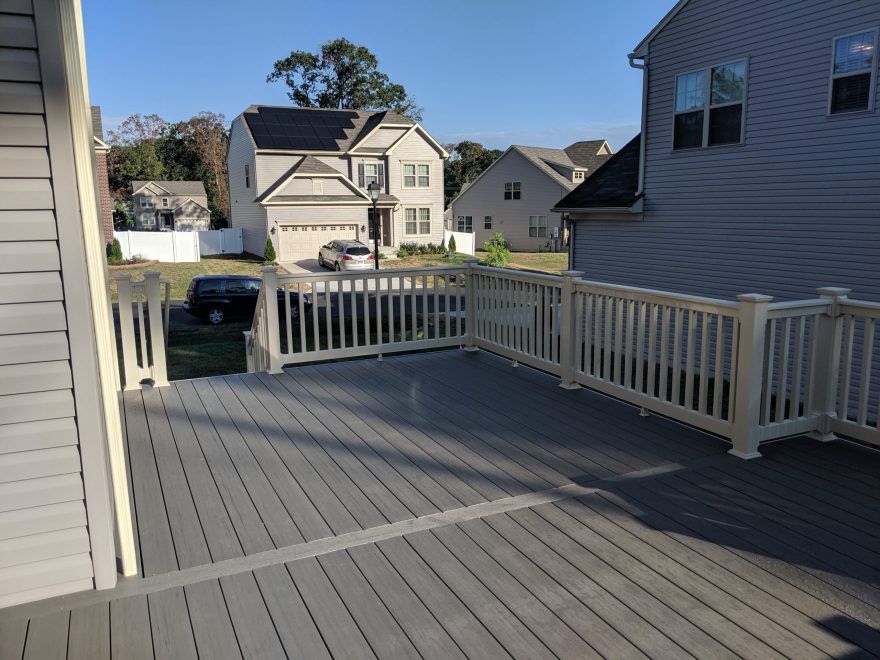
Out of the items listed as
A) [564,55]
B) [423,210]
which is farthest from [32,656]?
[564,55]

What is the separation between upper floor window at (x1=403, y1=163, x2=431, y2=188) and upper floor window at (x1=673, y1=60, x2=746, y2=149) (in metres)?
19.9

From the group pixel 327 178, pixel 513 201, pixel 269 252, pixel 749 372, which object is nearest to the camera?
pixel 749 372

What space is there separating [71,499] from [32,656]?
0.53 meters

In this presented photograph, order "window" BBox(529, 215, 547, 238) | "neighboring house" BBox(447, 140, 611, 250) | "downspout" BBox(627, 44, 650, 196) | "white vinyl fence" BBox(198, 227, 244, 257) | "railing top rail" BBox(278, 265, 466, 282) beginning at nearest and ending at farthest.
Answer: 1. "railing top rail" BBox(278, 265, 466, 282)
2. "downspout" BBox(627, 44, 650, 196)
3. "white vinyl fence" BBox(198, 227, 244, 257)
4. "neighboring house" BBox(447, 140, 611, 250)
5. "window" BBox(529, 215, 547, 238)

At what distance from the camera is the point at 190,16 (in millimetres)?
37000

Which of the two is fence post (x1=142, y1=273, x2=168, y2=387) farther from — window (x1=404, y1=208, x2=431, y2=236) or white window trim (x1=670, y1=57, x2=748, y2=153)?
window (x1=404, y1=208, x2=431, y2=236)

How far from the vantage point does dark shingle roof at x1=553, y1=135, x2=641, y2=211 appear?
11453 mm

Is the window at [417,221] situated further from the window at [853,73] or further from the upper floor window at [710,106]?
the window at [853,73]

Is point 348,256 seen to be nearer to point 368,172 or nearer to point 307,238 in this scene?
point 307,238

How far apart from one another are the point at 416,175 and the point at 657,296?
2630 cm

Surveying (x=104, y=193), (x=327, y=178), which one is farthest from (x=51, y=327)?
(x=327, y=178)

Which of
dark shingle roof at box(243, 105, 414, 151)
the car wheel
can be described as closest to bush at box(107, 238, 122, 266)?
dark shingle roof at box(243, 105, 414, 151)

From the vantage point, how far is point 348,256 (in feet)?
74.3

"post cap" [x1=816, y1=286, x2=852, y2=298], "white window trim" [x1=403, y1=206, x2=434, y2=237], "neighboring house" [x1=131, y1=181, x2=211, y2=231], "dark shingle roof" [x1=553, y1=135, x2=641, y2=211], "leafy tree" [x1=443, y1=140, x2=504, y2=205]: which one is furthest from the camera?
"leafy tree" [x1=443, y1=140, x2=504, y2=205]
